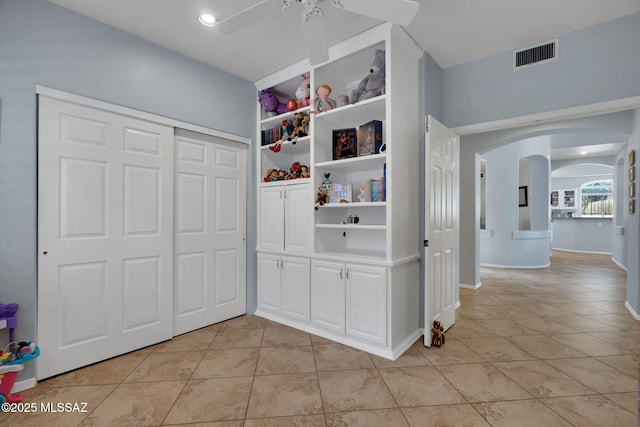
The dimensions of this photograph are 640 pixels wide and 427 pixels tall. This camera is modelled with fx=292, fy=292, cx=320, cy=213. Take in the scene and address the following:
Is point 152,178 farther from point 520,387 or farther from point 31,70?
point 520,387

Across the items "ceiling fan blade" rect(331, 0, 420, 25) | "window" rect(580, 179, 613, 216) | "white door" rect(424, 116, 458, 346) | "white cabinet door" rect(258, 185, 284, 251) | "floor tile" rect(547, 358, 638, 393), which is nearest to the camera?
"ceiling fan blade" rect(331, 0, 420, 25)

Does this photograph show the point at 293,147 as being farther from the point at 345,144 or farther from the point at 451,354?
the point at 451,354

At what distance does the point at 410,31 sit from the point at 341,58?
2.08ft

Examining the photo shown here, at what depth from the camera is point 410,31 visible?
8.38 feet

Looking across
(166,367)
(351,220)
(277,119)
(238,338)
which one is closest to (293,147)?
(277,119)

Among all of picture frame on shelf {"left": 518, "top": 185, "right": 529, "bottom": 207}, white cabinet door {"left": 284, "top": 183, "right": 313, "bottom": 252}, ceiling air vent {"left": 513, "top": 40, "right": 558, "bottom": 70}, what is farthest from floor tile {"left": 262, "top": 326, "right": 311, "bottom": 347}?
picture frame on shelf {"left": 518, "top": 185, "right": 529, "bottom": 207}

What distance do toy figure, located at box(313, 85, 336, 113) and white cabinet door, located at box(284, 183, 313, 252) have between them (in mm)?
762

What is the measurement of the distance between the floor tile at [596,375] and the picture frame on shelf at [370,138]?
7.48 ft

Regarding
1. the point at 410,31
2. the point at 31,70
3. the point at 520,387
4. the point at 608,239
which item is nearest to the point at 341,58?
the point at 410,31

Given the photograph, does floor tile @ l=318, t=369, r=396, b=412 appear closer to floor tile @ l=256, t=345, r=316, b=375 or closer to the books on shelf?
floor tile @ l=256, t=345, r=316, b=375

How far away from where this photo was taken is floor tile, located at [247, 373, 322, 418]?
1.78 meters

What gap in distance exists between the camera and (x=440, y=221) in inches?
112

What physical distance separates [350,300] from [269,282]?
1.11m

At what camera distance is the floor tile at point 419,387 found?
188cm
